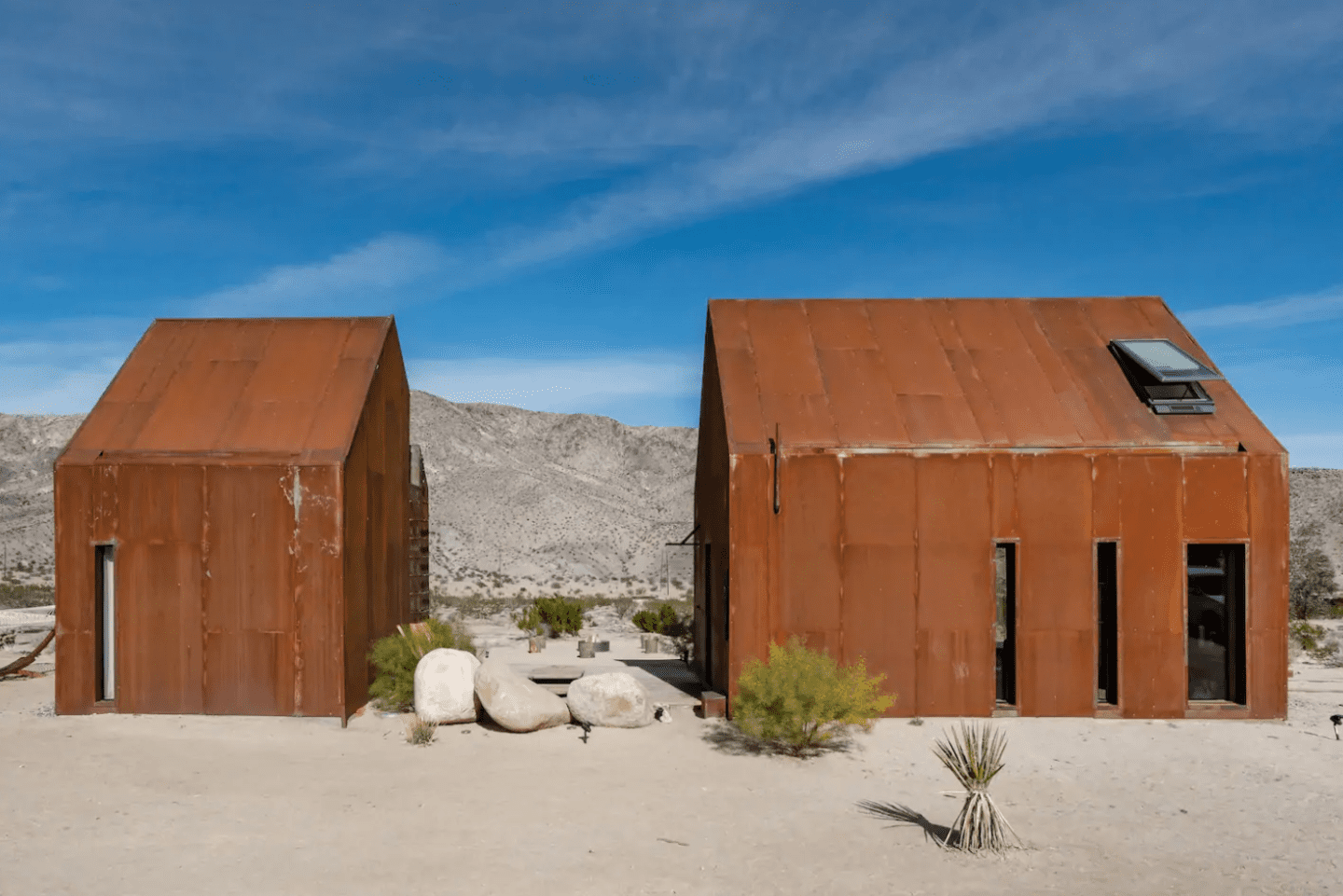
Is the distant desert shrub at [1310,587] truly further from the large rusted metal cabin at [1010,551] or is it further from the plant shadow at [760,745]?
the plant shadow at [760,745]

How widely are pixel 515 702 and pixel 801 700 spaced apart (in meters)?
3.75

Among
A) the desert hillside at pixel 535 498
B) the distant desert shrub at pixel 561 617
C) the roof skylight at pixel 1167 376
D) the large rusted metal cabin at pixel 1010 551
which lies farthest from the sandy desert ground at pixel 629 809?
the desert hillside at pixel 535 498

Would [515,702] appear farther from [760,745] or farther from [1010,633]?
[1010,633]

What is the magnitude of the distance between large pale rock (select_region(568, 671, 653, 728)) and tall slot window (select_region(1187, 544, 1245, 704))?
792 centimetres

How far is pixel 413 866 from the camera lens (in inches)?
327

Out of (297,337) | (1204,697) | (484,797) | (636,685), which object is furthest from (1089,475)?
(297,337)

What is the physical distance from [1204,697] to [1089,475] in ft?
12.2

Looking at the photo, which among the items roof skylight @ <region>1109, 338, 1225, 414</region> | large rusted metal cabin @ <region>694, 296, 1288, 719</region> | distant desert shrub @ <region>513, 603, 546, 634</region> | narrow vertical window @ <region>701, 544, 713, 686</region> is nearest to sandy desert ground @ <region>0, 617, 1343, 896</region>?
large rusted metal cabin @ <region>694, 296, 1288, 719</region>

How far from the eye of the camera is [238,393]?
15.2m

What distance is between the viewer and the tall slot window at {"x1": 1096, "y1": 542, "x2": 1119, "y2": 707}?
545 inches

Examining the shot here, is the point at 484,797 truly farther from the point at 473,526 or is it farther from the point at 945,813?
the point at 473,526

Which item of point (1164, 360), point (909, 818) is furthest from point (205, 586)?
point (1164, 360)

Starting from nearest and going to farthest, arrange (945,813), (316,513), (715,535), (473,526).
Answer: (945,813)
(316,513)
(715,535)
(473,526)

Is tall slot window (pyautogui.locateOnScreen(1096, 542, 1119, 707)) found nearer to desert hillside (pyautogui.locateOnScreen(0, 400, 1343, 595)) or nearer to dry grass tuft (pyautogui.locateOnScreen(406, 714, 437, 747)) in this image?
dry grass tuft (pyautogui.locateOnScreen(406, 714, 437, 747))
